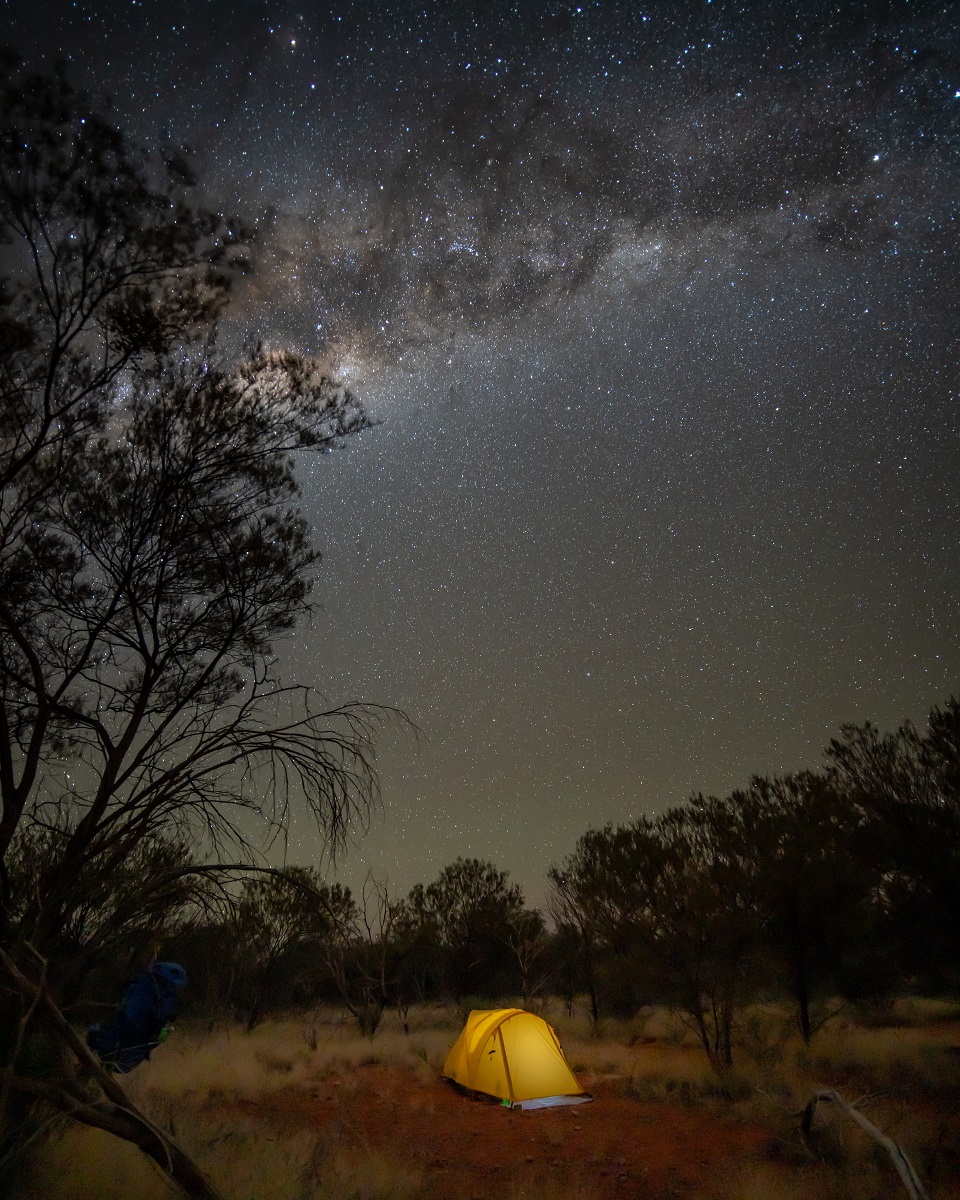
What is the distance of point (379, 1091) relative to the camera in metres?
13.7

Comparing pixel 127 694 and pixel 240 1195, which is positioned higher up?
pixel 127 694

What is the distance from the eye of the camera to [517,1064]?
12.6m

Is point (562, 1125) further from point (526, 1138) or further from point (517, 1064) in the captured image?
point (517, 1064)

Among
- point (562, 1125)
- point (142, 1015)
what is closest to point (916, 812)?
point (562, 1125)

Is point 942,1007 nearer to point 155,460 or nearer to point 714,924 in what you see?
point 714,924

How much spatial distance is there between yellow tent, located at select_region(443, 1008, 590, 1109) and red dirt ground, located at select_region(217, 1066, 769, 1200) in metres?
0.36

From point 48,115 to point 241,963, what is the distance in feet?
87.6

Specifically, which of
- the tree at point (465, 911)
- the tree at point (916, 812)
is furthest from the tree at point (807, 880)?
the tree at point (465, 911)

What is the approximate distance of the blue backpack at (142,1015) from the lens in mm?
5461

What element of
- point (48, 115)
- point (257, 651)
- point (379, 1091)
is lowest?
point (379, 1091)

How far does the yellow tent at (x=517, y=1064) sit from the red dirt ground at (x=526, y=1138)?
14.0 inches

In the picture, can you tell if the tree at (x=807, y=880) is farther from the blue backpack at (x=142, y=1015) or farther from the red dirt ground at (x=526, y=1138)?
the blue backpack at (x=142, y=1015)

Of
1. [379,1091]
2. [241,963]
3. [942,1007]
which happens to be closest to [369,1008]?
[241,963]

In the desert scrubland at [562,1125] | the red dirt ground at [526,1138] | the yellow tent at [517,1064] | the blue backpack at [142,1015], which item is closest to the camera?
the blue backpack at [142,1015]
